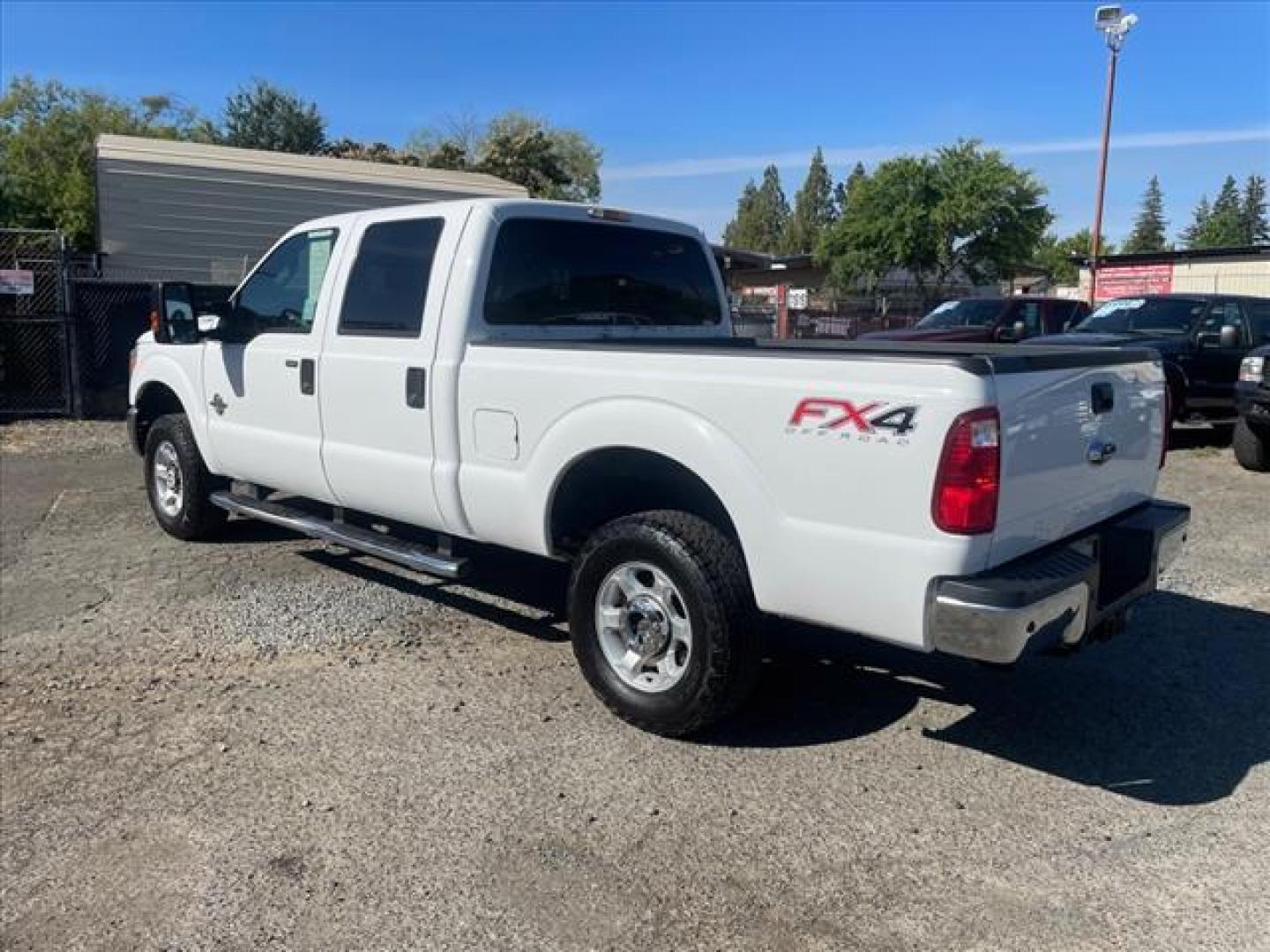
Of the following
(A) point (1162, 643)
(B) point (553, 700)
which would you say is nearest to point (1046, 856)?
(B) point (553, 700)

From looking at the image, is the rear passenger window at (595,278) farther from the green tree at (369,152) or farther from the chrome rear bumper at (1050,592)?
the green tree at (369,152)

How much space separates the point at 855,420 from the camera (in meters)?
3.31

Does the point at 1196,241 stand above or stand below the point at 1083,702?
above

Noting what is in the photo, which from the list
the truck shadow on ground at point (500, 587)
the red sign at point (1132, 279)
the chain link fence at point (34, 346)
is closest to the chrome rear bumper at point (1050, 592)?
the truck shadow on ground at point (500, 587)

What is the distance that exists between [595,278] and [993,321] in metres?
12.2

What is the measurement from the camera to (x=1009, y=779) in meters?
3.79

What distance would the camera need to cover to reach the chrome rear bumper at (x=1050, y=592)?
317 centimetres

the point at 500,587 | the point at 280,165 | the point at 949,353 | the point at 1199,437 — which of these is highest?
the point at 280,165

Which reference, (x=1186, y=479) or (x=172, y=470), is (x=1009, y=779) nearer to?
(x=172, y=470)

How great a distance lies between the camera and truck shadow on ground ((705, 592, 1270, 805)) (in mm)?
3920

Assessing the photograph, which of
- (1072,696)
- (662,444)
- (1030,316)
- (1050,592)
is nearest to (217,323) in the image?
Result: (662,444)

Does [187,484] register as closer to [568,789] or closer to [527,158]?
[568,789]

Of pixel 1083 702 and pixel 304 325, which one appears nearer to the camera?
pixel 1083 702

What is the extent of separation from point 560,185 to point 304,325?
46.2 m
